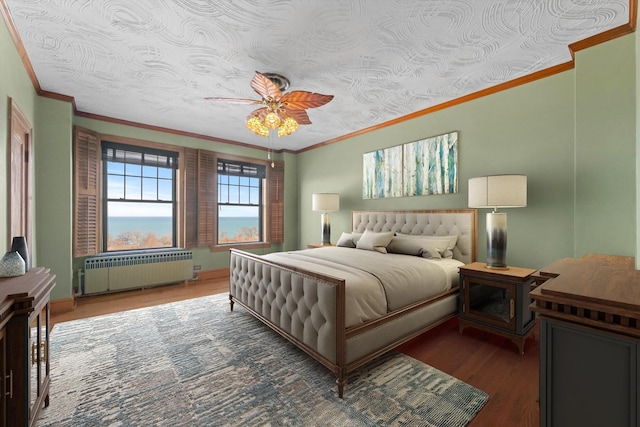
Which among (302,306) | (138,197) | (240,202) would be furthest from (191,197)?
(302,306)

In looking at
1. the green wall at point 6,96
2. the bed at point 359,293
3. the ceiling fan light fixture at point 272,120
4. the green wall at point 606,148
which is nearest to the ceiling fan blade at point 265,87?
the ceiling fan light fixture at point 272,120

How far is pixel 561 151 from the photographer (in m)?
2.67

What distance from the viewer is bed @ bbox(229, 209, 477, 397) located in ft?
6.16

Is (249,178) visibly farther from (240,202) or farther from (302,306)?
(302,306)

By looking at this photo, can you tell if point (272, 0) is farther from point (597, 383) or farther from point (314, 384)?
point (314, 384)

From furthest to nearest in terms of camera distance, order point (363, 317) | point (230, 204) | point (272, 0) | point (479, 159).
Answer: point (230, 204), point (479, 159), point (363, 317), point (272, 0)

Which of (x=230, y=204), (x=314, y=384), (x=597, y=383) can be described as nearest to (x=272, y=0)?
(x=597, y=383)

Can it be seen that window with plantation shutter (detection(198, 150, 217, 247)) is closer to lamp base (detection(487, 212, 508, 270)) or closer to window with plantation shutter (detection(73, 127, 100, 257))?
window with plantation shutter (detection(73, 127, 100, 257))

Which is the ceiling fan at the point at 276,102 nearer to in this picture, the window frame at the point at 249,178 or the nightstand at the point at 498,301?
the nightstand at the point at 498,301

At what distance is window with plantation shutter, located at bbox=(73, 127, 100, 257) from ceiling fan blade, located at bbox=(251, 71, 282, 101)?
317 cm

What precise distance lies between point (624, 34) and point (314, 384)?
3713 millimetres

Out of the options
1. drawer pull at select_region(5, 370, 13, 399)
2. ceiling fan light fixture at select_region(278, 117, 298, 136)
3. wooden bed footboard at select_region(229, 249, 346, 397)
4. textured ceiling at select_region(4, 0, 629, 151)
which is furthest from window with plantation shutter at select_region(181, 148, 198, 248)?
drawer pull at select_region(5, 370, 13, 399)

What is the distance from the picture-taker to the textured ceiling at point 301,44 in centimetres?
190

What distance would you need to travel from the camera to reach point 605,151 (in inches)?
90.3
